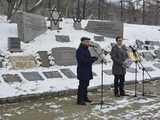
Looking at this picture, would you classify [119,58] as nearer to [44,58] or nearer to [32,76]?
[32,76]

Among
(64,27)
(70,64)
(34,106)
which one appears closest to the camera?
(34,106)

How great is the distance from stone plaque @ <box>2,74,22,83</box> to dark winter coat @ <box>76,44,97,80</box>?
7.60 ft

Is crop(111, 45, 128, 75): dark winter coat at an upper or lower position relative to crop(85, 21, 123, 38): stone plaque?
lower

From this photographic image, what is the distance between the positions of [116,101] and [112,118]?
85.5 inches

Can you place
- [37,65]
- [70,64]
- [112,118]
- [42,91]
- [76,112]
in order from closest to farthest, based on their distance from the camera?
[112,118] < [76,112] < [42,91] < [37,65] < [70,64]

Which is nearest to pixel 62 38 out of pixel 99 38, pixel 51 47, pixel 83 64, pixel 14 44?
pixel 51 47

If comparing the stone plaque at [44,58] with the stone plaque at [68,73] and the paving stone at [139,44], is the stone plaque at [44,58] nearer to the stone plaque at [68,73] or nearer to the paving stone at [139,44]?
the stone plaque at [68,73]

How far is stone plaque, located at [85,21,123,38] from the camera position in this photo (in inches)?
803

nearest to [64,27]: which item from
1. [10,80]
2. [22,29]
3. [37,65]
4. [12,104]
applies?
[22,29]

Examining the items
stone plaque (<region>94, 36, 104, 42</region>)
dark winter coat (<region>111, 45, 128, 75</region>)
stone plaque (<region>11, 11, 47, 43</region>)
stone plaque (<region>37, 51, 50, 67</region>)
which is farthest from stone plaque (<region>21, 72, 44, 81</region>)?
stone plaque (<region>94, 36, 104, 42</region>)

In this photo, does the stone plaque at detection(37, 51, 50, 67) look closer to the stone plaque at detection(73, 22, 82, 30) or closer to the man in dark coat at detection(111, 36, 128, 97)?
the man in dark coat at detection(111, 36, 128, 97)

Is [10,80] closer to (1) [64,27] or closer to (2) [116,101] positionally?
(2) [116,101]

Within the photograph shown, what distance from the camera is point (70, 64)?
52.4ft

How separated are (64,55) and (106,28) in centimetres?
486
